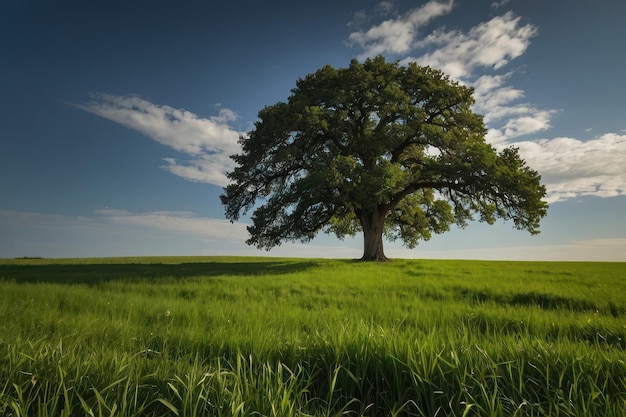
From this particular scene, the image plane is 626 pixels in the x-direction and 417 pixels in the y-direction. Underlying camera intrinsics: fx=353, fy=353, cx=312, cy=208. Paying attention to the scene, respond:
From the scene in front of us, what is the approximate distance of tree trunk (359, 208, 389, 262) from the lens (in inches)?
1082

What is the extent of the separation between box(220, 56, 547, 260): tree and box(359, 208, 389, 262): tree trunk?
8 centimetres

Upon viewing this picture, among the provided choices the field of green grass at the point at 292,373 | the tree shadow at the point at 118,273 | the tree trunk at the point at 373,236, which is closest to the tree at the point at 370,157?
the tree trunk at the point at 373,236

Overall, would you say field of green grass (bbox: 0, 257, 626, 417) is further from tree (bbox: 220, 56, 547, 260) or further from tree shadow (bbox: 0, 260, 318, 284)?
tree (bbox: 220, 56, 547, 260)

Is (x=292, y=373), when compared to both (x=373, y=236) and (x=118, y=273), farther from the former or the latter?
(x=373, y=236)

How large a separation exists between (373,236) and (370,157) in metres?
6.18

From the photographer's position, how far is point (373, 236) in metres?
27.8

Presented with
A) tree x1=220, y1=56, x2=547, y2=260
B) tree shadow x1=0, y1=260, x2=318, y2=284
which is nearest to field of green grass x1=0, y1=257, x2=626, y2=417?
tree shadow x1=0, y1=260, x2=318, y2=284

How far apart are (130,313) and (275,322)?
2629 mm

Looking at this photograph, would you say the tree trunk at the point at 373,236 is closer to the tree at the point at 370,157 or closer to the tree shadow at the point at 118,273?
the tree at the point at 370,157

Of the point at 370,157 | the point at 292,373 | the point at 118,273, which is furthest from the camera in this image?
the point at 370,157

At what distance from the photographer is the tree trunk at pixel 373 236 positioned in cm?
2748

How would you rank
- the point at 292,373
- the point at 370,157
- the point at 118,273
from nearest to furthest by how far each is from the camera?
the point at 292,373, the point at 118,273, the point at 370,157

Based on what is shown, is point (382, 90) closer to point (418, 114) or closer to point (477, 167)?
point (418, 114)

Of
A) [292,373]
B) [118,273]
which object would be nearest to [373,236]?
[118,273]
